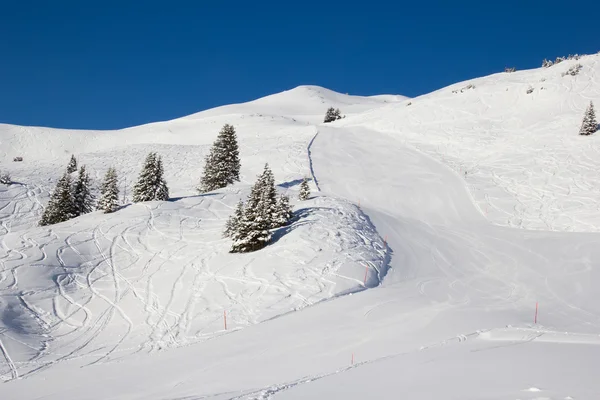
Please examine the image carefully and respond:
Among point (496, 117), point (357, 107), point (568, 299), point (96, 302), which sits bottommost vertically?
point (568, 299)

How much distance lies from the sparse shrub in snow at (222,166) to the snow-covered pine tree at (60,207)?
10.9 meters

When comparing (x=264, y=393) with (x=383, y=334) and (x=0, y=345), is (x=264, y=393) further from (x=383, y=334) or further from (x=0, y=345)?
(x=0, y=345)

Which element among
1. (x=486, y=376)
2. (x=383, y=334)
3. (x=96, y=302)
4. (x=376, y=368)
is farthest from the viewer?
(x=96, y=302)

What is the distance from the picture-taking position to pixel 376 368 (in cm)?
1064

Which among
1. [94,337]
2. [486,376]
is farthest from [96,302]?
[486,376]

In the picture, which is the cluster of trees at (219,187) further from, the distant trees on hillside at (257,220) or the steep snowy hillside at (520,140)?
the steep snowy hillside at (520,140)

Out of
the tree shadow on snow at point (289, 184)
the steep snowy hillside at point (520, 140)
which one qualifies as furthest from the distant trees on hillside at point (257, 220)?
the steep snowy hillside at point (520, 140)

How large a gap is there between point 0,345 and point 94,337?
2965mm

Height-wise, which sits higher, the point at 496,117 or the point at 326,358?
the point at 496,117

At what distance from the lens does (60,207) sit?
103 ft

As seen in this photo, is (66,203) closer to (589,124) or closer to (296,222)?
(296,222)

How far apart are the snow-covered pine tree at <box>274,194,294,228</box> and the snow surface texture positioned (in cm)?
126

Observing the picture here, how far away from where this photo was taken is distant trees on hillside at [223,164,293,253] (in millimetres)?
22438

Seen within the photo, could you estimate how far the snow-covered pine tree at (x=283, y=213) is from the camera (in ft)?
81.9
